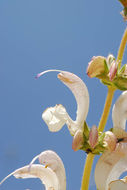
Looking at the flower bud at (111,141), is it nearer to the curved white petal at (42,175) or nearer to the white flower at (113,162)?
the white flower at (113,162)

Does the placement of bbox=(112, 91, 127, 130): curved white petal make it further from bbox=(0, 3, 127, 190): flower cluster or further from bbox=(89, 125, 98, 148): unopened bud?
bbox=(89, 125, 98, 148): unopened bud

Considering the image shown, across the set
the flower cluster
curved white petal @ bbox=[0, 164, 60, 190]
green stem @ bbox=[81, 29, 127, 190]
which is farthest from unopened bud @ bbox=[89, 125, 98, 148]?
curved white petal @ bbox=[0, 164, 60, 190]

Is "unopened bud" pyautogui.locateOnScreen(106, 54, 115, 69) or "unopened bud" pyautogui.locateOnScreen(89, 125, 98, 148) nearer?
"unopened bud" pyautogui.locateOnScreen(89, 125, 98, 148)

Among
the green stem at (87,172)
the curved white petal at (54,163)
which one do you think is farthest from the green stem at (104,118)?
the curved white petal at (54,163)

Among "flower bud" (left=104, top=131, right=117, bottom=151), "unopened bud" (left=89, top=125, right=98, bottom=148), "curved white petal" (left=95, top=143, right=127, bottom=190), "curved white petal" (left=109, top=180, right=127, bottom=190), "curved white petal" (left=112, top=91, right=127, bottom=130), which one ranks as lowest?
"curved white petal" (left=109, top=180, right=127, bottom=190)

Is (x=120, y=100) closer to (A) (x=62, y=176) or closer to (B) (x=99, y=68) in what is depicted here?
(B) (x=99, y=68)

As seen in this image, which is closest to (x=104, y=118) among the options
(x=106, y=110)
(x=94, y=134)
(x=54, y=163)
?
(x=106, y=110)
